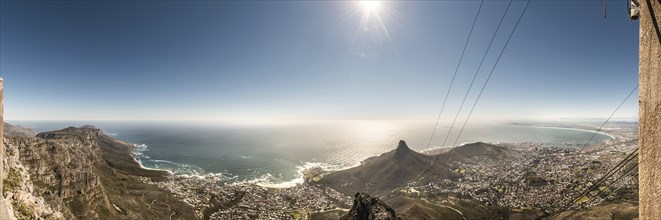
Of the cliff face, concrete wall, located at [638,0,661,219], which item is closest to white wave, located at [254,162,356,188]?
the cliff face

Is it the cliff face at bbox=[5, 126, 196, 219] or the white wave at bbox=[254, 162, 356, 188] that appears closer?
the cliff face at bbox=[5, 126, 196, 219]

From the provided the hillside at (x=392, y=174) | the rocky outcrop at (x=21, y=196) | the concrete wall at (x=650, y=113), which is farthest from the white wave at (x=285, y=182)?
the concrete wall at (x=650, y=113)

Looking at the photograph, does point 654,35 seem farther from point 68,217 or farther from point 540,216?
point 540,216

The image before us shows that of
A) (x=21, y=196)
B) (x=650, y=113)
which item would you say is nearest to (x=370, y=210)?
(x=650, y=113)

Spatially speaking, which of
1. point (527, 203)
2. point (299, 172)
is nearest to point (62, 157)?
point (299, 172)

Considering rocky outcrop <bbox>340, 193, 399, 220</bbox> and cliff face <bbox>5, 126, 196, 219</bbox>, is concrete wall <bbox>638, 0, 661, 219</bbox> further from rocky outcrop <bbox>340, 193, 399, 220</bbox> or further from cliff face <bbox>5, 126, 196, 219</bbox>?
cliff face <bbox>5, 126, 196, 219</bbox>
